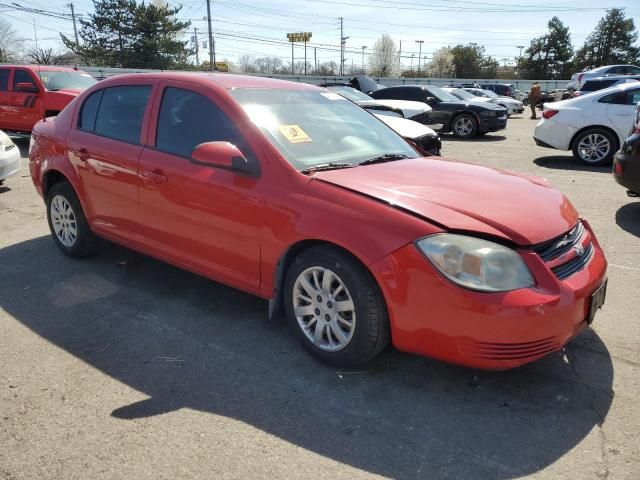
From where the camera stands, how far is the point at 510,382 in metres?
2.96

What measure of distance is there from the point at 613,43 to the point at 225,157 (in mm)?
86189

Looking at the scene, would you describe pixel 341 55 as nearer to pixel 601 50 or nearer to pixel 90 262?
pixel 601 50

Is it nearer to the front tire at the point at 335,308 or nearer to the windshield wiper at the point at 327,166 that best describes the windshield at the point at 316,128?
the windshield wiper at the point at 327,166

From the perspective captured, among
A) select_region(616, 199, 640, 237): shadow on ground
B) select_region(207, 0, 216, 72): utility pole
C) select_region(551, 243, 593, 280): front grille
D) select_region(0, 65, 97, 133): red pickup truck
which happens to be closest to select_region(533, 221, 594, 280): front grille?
select_region(551, 243, 593, 280): front grille

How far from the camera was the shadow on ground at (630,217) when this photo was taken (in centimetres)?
589

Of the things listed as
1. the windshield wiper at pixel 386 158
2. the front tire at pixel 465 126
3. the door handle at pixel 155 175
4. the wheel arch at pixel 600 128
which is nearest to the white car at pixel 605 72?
the front tire at pixel 465 126

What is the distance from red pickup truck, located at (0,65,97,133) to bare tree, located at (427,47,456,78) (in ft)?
276

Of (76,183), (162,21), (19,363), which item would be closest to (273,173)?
(19,363)

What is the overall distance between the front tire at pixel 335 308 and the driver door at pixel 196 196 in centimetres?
34

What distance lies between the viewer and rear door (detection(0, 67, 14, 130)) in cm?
1230

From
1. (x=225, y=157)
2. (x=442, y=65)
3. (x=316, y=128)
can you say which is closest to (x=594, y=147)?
(x=316, y=128)

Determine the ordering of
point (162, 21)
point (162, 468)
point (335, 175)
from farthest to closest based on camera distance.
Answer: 1. point (162, 21)
2. point (335, 175)
3. point (162, 468)

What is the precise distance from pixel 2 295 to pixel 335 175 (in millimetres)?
2877

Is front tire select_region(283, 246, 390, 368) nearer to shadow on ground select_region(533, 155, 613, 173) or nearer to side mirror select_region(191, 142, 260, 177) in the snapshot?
side mirror select_region(191, 142, 260, 177)
